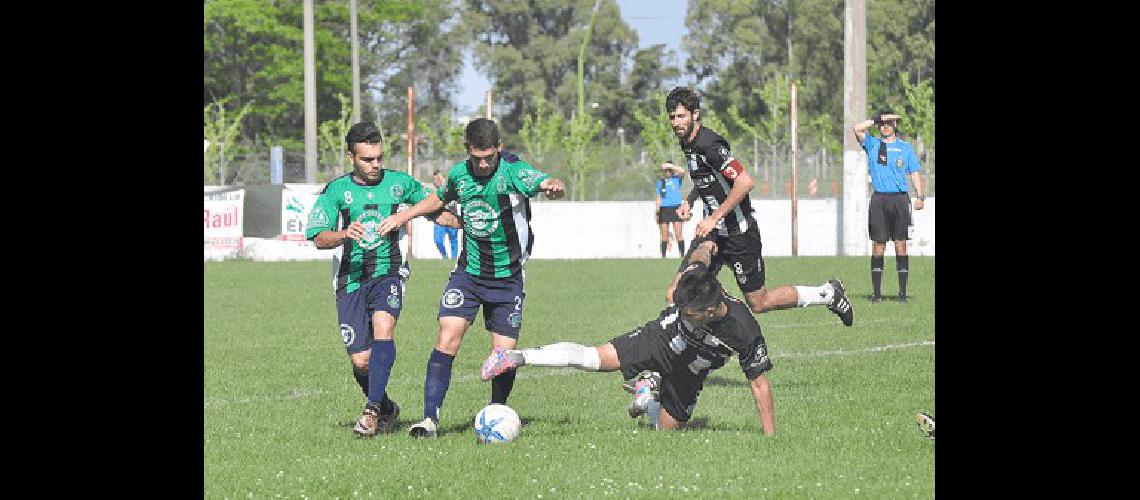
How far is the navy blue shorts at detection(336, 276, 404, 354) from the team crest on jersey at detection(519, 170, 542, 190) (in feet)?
3.42

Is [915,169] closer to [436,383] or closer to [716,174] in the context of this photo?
[716,174]

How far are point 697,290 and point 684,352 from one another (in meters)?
0.45

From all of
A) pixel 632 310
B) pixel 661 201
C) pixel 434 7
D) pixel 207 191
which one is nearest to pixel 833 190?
pixel 661 201

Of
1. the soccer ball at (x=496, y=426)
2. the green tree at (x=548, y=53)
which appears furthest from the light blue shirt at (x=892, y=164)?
the green tree at (x=548, y=53)

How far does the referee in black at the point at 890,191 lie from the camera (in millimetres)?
18594

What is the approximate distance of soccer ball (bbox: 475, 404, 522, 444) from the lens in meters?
Result: 8.86

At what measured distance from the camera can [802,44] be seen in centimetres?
7456

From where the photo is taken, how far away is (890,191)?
1898 cm

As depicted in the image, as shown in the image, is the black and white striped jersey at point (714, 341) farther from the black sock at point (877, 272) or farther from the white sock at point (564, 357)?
the black sock at point (877, 272)

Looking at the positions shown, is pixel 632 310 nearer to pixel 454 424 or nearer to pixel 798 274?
pixel 798 274

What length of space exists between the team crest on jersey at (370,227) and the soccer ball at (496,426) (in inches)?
53.2

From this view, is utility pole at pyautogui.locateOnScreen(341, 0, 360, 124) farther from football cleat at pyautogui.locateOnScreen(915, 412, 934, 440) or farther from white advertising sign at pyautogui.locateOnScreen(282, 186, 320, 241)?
football cleat at pyautogui.locateOnScreen(915, 412, 934, 440)

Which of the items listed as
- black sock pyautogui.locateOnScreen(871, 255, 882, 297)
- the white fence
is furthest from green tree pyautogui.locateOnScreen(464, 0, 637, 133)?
black sock pyautogui.locateOnScreen(871, 255, 882, 297)

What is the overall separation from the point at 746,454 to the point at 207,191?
2652 centimetres
